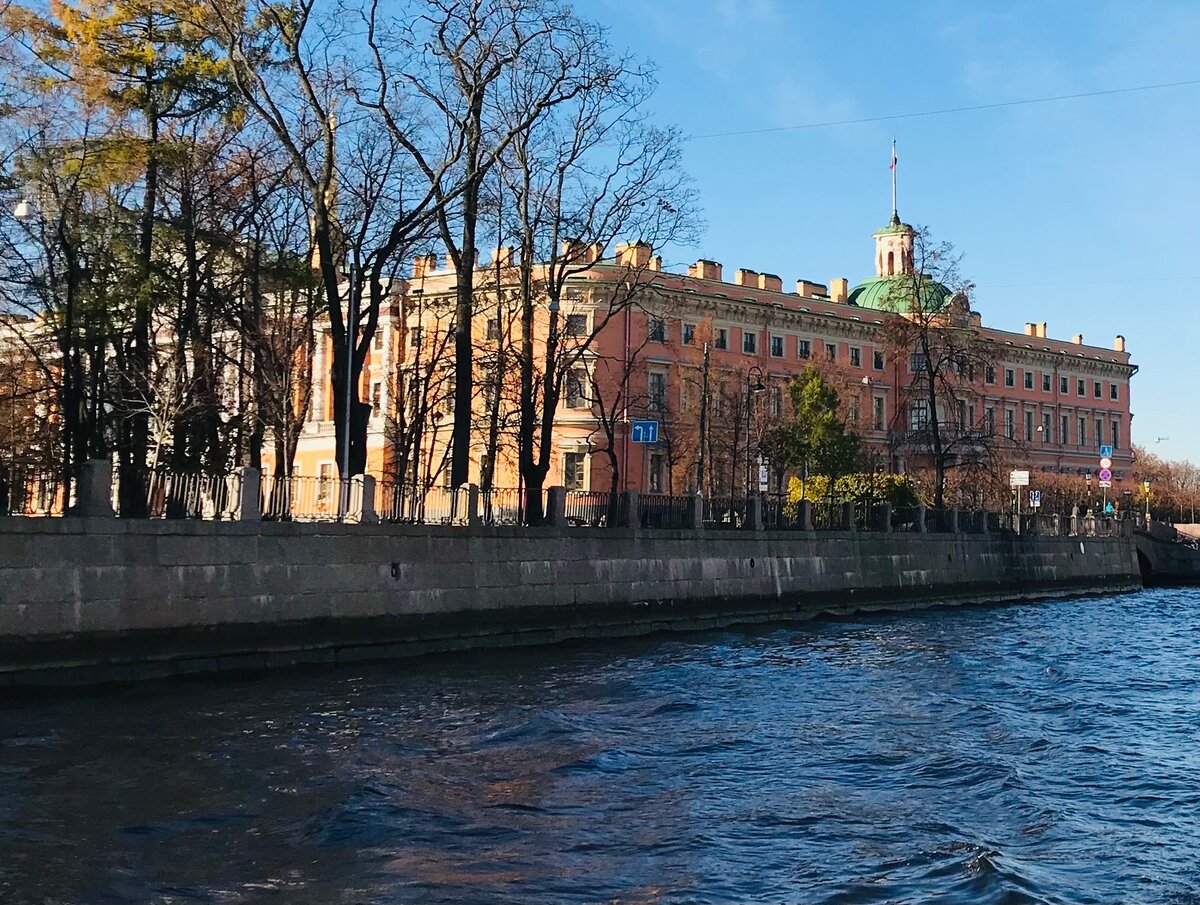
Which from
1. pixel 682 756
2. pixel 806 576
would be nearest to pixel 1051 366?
pixel 806 576

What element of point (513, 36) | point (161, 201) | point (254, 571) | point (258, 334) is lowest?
point (254, 571)

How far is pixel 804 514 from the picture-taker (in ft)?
119

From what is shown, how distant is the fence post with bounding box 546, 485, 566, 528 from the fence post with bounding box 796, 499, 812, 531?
10662mm

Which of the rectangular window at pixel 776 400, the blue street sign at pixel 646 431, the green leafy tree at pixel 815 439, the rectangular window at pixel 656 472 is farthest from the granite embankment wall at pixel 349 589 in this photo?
the rectangular window at pixel 776 400

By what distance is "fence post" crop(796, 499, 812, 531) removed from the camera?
3609 cm

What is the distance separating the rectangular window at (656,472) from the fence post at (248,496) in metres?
45.9

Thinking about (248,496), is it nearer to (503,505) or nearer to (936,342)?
(503,505)

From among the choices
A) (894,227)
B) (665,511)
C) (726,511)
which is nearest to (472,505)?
(665,511)

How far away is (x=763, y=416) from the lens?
58.7m

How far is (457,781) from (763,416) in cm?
4740

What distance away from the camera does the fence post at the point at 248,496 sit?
20.5 m

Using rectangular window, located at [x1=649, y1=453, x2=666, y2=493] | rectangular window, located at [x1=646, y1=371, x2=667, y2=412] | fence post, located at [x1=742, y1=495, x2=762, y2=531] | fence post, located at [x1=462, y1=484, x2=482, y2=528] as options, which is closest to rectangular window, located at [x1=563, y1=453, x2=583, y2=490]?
rectangular window, located at [x1=649, y1=453, x2=666, y2=493]

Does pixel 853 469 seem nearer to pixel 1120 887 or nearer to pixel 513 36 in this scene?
pixel 513 36

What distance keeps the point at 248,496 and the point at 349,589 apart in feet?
8.06
